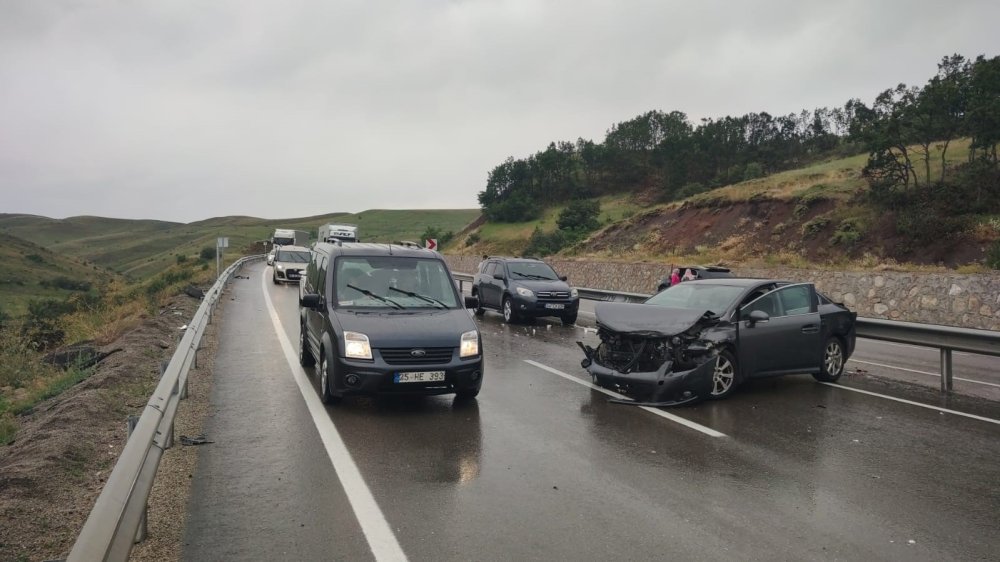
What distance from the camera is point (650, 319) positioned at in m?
8.04

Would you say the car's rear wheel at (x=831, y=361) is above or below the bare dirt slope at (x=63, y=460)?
below

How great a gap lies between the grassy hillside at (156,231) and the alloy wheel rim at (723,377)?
112607mm

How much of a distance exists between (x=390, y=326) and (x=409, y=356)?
500 mm

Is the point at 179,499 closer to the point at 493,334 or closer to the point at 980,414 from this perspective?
the point at 980,414

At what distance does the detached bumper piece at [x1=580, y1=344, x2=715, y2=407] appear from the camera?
298 inches

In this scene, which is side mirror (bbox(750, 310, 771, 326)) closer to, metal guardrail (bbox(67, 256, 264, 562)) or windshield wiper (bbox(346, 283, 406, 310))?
windshield wiper (bbox(346, 283, 406, 310))

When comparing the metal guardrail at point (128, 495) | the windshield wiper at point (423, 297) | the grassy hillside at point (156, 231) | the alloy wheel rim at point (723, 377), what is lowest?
the alloy wheel rim at point (723, 377)

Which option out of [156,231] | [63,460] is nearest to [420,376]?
[63,460]

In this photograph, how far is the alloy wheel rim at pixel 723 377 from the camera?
797 cm

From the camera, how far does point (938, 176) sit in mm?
35844

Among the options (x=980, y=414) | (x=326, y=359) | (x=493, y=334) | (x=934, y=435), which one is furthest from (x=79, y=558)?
(x=493, y=334)

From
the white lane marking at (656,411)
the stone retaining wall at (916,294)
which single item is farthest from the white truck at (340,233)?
the white lane marking at (656,411)

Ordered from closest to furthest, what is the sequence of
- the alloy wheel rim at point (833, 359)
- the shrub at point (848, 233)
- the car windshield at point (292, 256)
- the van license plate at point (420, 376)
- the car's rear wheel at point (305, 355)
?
the van license plate at point (420, 376), the alloy wheel rim at point (833, 359), the car's rear wheel at point (305, 355), the car windshield at point (292, 256), the shrub at point (848, 233)

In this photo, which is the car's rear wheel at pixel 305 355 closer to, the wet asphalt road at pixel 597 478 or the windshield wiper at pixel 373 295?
the wet asphalt road at pixel 597 478
